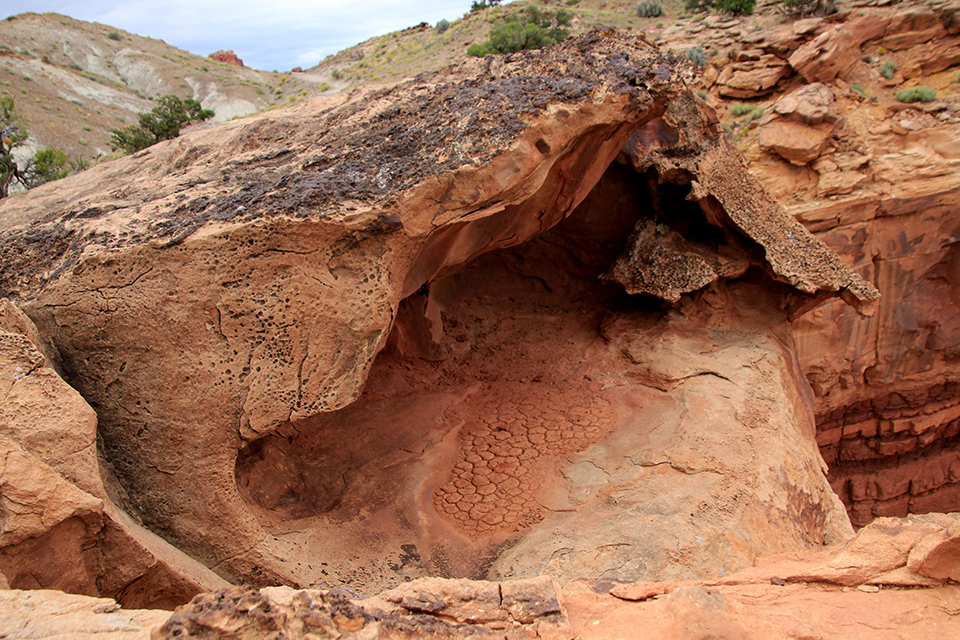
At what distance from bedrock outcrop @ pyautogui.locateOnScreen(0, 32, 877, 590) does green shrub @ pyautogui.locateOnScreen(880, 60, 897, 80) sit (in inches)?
212

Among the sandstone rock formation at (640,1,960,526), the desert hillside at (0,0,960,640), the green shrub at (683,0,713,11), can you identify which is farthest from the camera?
the green shrub at (683,0,713,11)

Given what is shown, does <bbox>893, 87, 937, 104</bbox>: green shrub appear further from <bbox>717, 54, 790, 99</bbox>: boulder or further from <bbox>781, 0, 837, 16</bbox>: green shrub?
<bbox>781, 0, 837, 16</bbox>: green shrub

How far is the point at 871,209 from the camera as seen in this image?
711 cm

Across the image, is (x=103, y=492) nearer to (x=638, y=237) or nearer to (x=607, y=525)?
(x=607, y=525)

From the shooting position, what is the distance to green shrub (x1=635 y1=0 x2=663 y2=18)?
15039 millimetres

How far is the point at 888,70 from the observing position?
8.52 m

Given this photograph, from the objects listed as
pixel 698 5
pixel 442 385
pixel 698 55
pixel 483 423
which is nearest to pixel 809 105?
pixel 698 55

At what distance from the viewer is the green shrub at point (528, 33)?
48.2 feet

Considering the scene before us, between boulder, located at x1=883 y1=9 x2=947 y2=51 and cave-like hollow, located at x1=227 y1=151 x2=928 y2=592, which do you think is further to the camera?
boulder, located at x1=883 y1=9 x2=947 y2=51

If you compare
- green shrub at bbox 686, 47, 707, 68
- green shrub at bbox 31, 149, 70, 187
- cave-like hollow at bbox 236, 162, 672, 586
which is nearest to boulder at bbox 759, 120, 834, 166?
green shrub at bbox 686, 47, 707, 68

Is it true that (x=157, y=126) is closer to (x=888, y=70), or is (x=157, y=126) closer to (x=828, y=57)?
(x=828, y=57)

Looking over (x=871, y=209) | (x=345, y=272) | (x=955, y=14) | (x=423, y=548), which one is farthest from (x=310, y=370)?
(x=955, y=14)

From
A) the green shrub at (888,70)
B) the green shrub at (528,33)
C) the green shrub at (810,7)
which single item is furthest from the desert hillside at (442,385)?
the green shrub at (528,33)

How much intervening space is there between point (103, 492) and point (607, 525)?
2.49 metres
